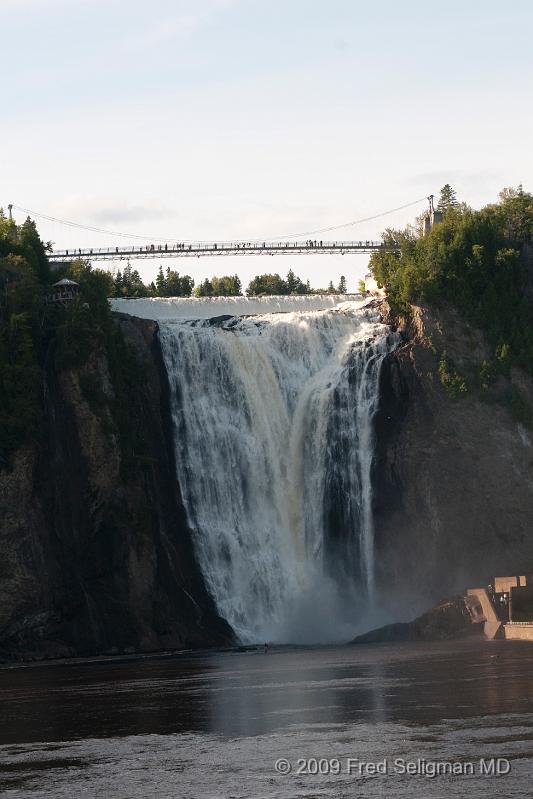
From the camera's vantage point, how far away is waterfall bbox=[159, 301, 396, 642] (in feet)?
389

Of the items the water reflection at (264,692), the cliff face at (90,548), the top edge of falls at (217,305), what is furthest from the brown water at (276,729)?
the top edge of falls at (217,305)

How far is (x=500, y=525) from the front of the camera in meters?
124

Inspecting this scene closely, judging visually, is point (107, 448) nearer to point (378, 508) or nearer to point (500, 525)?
point (378, 508)

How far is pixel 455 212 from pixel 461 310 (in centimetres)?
1315

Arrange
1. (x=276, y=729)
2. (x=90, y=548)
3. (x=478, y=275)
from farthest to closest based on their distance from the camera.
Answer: (x=478, y=275)
(x=90, y=548)
(x=276, y=729)

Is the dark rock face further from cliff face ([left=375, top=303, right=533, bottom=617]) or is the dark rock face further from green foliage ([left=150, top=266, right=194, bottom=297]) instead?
green foliage ([left=150, top=266, right=194, bottom=297])

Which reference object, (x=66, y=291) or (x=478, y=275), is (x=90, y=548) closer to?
(x=66, y=291)

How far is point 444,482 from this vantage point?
12506 cm

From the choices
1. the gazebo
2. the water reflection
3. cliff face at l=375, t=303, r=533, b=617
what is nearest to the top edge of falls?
the gazebo

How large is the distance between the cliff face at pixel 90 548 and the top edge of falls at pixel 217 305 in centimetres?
1797

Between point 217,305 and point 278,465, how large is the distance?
2095 centimetres

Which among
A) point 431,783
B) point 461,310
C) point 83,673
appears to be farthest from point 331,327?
point 431,783

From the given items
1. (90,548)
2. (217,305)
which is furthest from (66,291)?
(90,548)

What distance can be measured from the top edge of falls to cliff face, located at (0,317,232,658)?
1797cm
